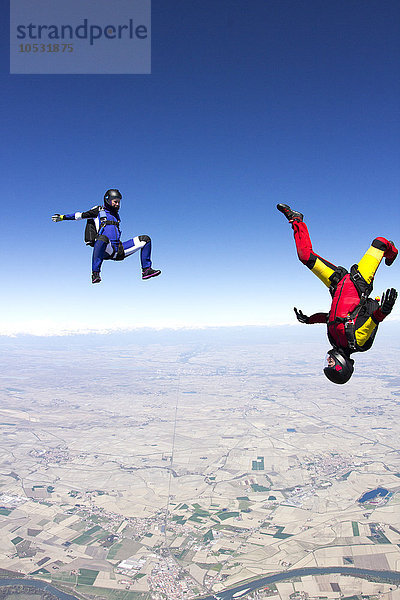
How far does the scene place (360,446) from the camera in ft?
364

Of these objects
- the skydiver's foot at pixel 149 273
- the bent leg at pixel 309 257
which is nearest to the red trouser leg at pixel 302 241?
the bent leg at pixel 309 257

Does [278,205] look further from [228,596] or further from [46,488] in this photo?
[46,488]

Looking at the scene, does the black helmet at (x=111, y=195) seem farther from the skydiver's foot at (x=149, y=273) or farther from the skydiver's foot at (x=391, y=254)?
the skydiver's foot at (x=391, y=254)

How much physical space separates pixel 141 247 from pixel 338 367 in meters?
5.11

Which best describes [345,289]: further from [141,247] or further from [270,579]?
[270,579]

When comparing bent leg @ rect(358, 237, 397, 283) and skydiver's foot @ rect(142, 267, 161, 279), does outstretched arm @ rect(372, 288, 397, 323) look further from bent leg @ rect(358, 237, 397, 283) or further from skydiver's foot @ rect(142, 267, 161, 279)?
skydiver's foot @ rect(142, 267, 161, 279)

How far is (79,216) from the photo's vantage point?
789 cm

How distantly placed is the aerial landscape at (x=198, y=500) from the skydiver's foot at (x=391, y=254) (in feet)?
182

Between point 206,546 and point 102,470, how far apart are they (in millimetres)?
46389

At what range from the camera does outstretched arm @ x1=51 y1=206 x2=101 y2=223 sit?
7785 mm

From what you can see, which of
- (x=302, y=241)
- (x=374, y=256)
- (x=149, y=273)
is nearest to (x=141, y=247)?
(x=149, y=273)

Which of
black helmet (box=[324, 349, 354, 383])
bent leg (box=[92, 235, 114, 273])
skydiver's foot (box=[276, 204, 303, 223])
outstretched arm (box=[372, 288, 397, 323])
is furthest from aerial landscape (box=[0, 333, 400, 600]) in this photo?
skydiver's foot (box=[276, 204, 303, 223])

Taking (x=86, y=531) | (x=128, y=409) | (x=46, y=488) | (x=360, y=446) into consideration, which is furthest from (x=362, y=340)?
(x=128, y=409)

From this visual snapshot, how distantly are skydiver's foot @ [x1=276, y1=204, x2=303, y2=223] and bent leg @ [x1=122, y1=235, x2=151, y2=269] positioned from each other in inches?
131
